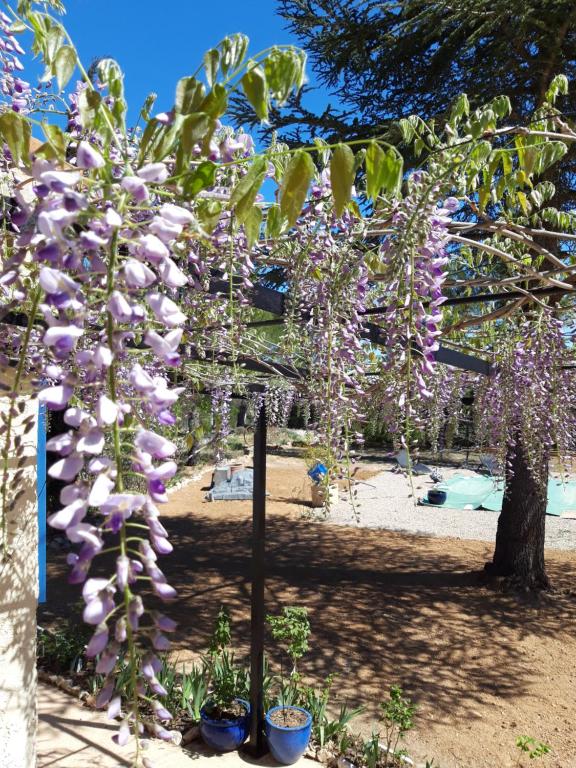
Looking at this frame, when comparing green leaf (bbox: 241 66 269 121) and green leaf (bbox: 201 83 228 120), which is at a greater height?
green leaf (bbox: 241 66 269 121)

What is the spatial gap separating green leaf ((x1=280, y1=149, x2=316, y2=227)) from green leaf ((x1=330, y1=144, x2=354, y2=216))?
0.05 metres

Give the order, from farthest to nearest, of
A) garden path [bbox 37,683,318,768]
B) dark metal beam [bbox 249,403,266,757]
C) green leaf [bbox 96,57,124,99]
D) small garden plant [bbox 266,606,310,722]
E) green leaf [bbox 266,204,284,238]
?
small garden plant [bbox 266,606,310,722] → dark metal beam [bbox 249,403,266,757] → garden path [bbox 37,683,318,768] → green leaf [bbox 266,204,284,238] → green leaf [bbox 96,57,124,99]

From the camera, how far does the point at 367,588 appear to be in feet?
21.8

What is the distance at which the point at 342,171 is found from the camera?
1047 mm

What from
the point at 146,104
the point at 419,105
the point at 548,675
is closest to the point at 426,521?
the point at 548,675

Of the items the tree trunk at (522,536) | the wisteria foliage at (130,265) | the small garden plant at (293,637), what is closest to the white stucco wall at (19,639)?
the wisteria foliage at (130,265)

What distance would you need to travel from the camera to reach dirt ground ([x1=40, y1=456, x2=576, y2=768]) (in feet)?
12.7

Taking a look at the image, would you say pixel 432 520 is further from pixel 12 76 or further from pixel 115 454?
pixel 115 454

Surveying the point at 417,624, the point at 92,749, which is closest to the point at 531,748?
the point at 417,624

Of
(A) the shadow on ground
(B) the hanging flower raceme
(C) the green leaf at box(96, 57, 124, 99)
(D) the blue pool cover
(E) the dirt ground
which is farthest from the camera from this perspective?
(D) the blue pool cover

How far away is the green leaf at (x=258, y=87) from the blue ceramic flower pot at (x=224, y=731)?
3.29m

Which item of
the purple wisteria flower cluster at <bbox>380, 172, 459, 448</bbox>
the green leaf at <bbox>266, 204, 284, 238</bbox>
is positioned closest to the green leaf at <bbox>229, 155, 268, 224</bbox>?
the green leaf at <bbox>266, 204, 284, 238</bbox>

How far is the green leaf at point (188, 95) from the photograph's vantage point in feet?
3.19

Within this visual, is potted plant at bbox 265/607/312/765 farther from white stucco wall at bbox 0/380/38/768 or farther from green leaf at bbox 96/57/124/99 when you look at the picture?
green leaf at bbox 96/57/124/99
